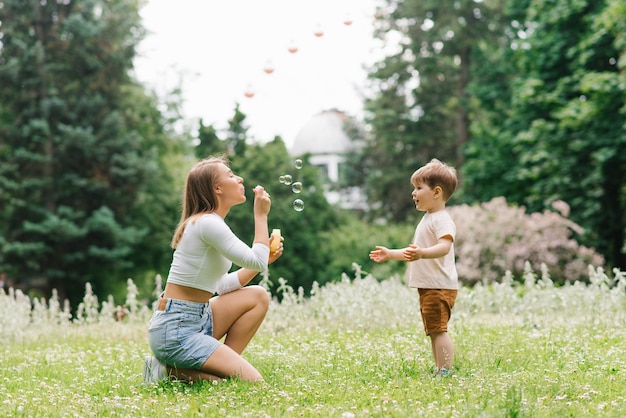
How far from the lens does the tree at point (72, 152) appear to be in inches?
803

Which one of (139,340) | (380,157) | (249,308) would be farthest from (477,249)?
(380,157)

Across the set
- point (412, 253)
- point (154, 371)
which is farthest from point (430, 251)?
point (154, 371)

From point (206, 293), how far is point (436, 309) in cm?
165

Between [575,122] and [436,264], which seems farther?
[575,122]

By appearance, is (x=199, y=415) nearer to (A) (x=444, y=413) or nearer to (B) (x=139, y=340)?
(A) (x=444, y=413)

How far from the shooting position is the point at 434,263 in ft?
16.7

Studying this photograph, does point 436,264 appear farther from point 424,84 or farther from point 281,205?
point 424,84

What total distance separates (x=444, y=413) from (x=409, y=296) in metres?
5.46

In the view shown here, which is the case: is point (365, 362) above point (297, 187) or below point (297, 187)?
below

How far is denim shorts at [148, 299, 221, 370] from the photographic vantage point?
15.9 feet

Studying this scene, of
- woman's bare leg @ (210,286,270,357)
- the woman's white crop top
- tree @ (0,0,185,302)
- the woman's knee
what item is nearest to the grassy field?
woman's bare leg @ (210,286,270,357)

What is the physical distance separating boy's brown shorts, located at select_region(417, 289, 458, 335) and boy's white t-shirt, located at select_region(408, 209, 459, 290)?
5 centimetres

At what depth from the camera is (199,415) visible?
12.9ft

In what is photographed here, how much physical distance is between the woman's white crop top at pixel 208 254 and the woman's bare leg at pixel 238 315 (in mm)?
Result: 274
